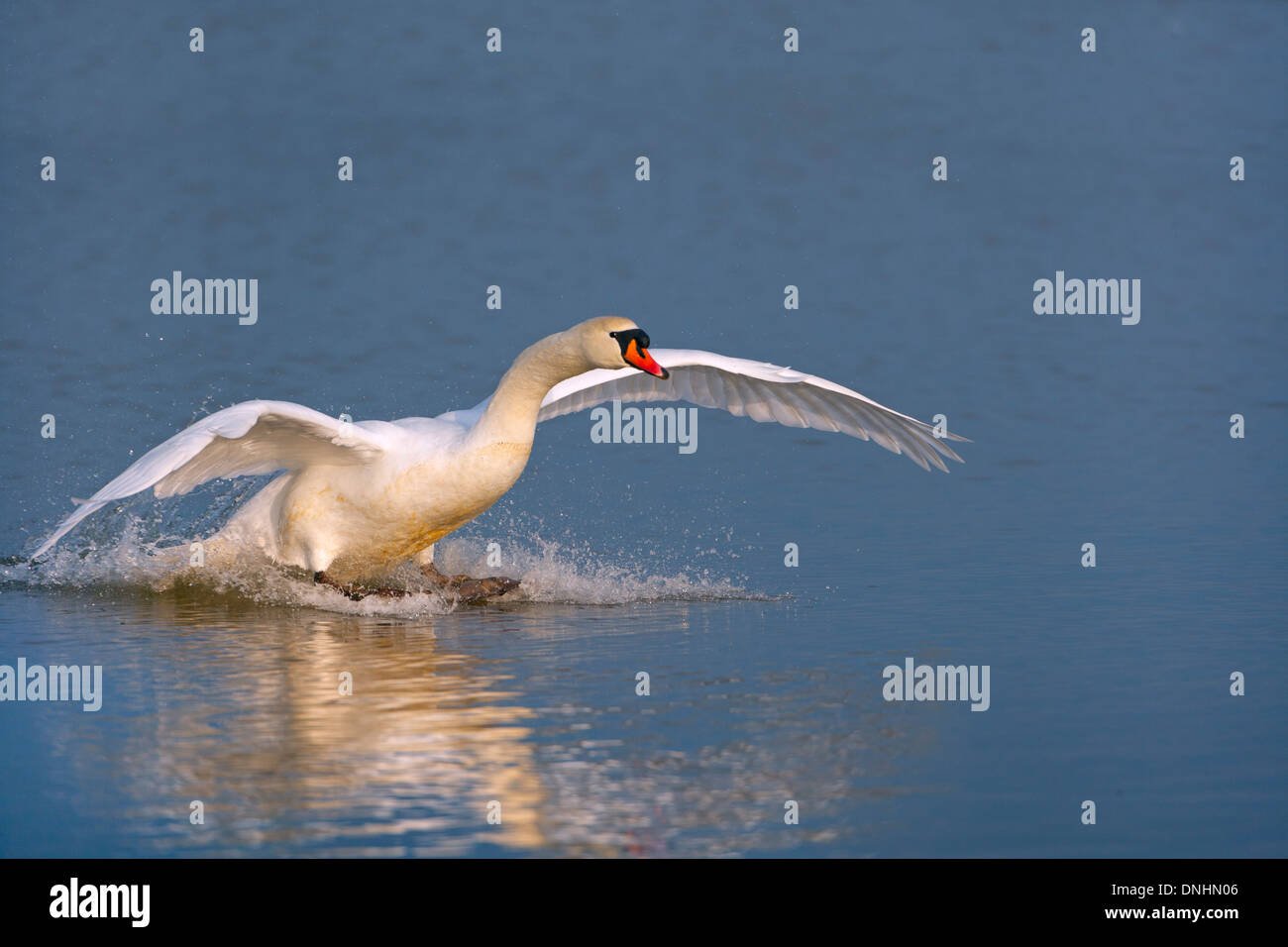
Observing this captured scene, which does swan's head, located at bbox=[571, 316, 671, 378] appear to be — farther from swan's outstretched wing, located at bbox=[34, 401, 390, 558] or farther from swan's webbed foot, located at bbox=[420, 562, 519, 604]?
swan's webbed foot, located at bbox=[420, 562, 519, 604]

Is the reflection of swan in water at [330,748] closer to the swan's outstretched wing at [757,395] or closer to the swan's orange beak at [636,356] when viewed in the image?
the swan's orange beak at [636,356]

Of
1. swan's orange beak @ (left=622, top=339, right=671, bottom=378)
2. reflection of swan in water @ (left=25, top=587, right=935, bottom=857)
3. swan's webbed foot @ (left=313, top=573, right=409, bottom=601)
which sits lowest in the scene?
reflection of swan in water @ (left=25, top=587, right=935, bottom=857)

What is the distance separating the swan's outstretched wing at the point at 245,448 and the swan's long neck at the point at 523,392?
29.3 inches

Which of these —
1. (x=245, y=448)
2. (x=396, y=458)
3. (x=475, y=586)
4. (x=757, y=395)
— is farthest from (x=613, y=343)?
(x=757, y=395)

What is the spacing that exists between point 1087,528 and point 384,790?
8.44m

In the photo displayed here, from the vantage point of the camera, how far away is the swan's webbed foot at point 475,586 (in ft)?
35.8

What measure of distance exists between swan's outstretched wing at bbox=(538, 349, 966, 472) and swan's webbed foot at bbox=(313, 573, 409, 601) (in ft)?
6.15

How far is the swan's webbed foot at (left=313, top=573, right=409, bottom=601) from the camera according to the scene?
10.6 m

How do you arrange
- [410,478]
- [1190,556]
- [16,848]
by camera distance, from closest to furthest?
[16,848] → [410,478] → [1190,556]

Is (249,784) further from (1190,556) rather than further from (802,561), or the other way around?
(1190,556)

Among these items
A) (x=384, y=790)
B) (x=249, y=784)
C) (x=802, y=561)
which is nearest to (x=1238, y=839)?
(x=384, y=790)

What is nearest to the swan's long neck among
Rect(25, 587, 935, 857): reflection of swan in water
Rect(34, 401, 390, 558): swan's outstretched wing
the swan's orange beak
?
the swan's orange beak

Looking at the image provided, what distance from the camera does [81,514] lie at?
8.73 meters

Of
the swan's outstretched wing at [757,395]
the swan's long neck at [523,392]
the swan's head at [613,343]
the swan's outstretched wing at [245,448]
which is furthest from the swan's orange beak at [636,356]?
the swan's outstretched wing at [245,448]
